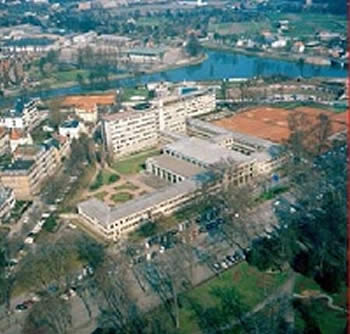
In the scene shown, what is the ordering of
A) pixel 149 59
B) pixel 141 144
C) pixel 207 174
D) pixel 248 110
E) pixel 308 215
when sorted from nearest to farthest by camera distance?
pixel 308 215
pixel 207 174
pixel 141 144
pixel 248 110
pixel 149 59

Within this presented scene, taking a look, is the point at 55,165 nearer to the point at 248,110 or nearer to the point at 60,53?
the point at 248,110

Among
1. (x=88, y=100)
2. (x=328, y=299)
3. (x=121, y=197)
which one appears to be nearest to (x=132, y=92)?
(x=88, y=100)

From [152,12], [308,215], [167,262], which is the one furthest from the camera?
[152,12]

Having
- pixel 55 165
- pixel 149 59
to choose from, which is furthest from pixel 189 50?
pixel 55 165

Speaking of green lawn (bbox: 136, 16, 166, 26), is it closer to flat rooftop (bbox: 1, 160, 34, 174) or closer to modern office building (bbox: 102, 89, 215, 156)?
modern office building (bbox: 102, 89, 215, 156)

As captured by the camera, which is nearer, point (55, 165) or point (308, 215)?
point (308, 215)

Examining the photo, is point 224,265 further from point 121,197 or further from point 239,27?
point 239,27

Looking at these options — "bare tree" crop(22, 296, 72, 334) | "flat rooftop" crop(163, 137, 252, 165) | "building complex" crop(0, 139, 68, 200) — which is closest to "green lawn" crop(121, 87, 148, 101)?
"building complex" crop(0, 139, 68, 200)

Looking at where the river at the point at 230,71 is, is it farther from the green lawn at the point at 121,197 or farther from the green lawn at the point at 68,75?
the green lawn at the point at 121,197
